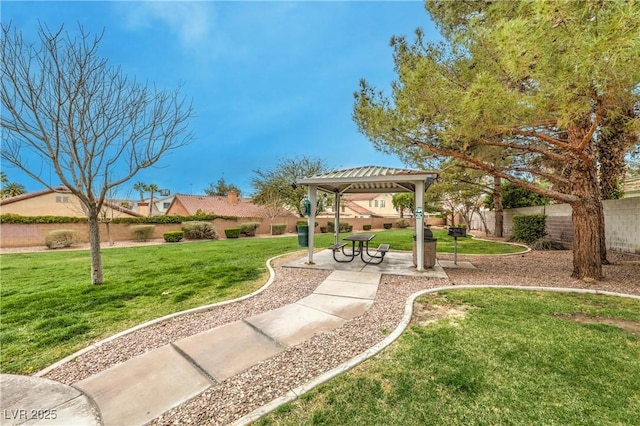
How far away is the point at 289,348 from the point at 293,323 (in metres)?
0.75

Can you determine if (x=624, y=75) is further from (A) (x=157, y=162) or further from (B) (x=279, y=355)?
(A) (x=157, y=162)

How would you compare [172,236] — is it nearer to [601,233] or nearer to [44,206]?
[44,206]

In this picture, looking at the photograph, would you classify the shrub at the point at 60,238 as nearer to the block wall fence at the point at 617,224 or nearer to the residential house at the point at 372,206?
the block wall fence at the point at 617,224

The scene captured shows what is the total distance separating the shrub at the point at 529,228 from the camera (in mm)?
12977

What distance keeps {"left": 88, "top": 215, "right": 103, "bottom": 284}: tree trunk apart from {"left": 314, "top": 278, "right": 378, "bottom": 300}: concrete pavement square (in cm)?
491

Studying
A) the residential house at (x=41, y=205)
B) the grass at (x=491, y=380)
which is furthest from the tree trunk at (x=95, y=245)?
the residential house at (x=41, y=205)

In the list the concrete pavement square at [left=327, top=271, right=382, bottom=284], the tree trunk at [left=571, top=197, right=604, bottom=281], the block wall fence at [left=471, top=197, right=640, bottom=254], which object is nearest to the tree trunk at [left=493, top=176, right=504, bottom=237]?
the block wall fence at [left=471, top=197, right=640, bottom=254]

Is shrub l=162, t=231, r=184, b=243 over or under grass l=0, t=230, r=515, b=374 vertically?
over

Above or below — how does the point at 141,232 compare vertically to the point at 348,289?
above

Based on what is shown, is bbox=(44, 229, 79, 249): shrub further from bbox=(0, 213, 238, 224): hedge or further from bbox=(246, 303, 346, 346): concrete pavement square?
bbox=(246, 303, 346, 346): concrete pavement square

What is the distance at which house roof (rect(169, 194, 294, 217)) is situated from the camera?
2898 centimetres

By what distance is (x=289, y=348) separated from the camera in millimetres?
3367

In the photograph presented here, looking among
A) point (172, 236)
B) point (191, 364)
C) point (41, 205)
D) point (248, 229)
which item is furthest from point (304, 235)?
point (41, 205)

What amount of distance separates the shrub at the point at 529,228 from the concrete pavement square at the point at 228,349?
14.3 meters
